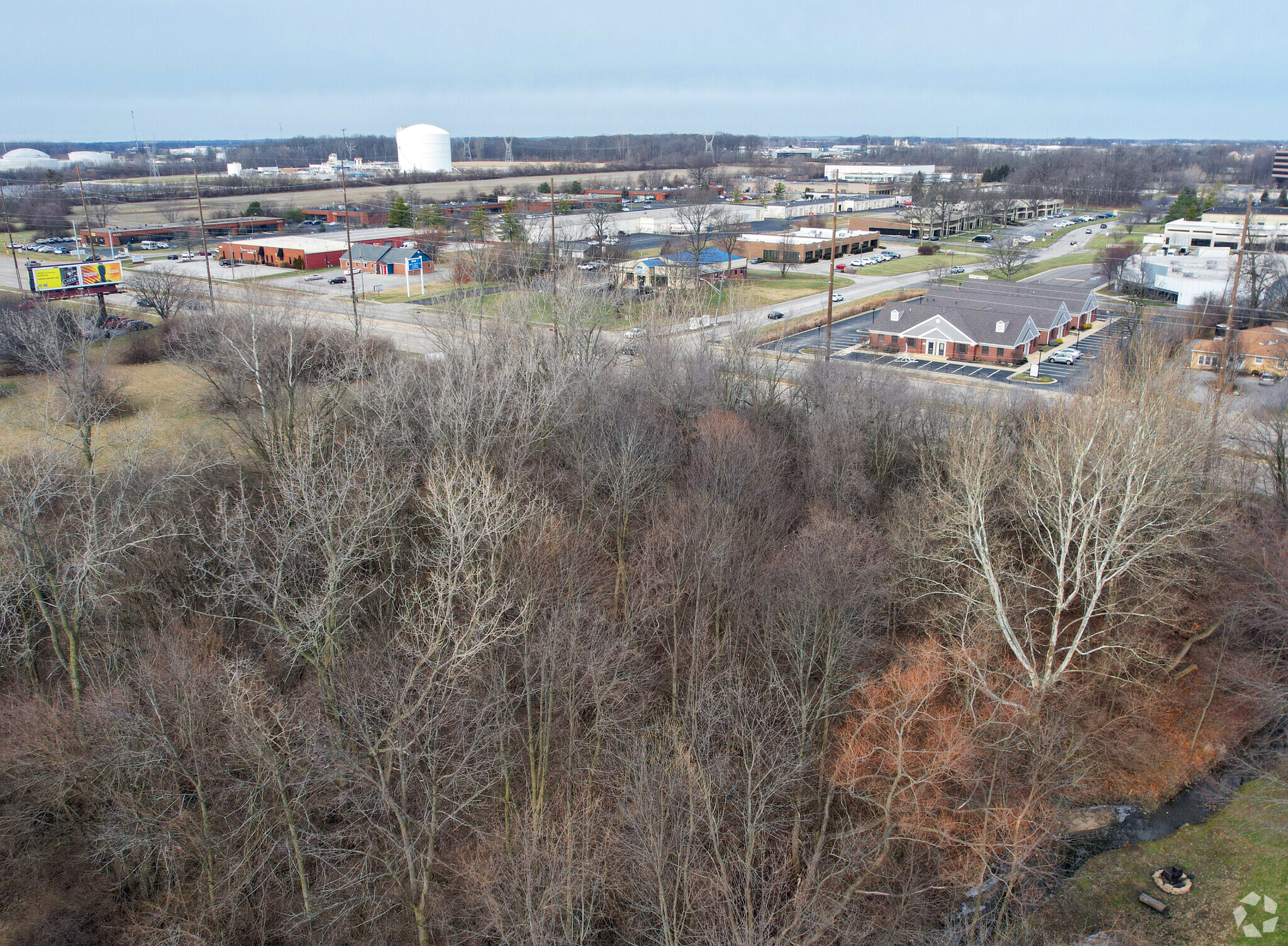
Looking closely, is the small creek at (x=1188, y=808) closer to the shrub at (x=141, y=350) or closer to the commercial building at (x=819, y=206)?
the shrub at (x=141, y=350)

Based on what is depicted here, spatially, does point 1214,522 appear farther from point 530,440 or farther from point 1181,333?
point 1181,333

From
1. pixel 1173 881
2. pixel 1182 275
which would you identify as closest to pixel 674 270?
pixel 1182 275

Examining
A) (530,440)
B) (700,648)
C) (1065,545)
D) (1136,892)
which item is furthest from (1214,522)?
(530,440)

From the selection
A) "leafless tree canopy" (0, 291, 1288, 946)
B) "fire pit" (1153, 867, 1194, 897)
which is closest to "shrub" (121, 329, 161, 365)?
"leafless tree canopy" (0, 291, 1288, 946)

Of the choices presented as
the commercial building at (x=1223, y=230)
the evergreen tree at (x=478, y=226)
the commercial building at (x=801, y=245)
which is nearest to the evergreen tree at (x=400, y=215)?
the evergreen tree at (x=478, y=226)

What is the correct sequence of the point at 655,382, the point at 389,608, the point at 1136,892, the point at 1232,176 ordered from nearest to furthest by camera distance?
the point at 1136,892 → the point at 389,608 → the point at 655,382 → the point at 1232,176

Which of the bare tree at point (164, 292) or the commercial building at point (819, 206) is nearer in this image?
the bare tree at point (164, 292)
